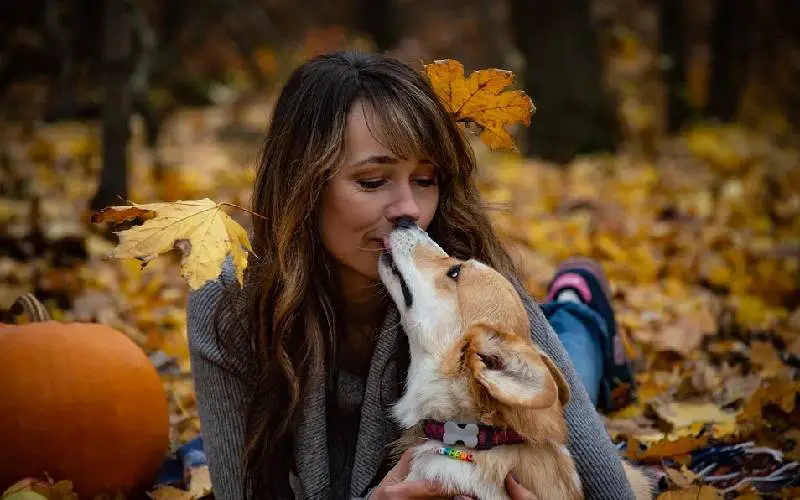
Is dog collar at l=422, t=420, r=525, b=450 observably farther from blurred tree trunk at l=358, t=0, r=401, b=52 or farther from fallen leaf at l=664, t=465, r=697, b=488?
blurred tree trunk at l=358, t=0, r=401, b=52

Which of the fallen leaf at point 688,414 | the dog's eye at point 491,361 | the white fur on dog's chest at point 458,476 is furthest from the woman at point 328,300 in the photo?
the fallen leaf at point 688,414

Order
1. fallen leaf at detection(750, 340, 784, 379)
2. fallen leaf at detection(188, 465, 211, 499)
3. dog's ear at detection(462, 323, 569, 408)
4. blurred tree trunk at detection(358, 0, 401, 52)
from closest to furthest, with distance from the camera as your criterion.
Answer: dog's ear at detection(462, 323, 569, 408) → fallen leaf at detection(188, 465, 211, 499) → fallen leaf at detection(750, 340, 784, 379) → blurred tree trunk at detection(358, 0, 401, 52)

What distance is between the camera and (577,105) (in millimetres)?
9383

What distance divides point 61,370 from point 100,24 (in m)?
7.25

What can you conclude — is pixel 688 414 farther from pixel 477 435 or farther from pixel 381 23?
pixel 381 23

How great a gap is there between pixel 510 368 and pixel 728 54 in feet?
36.9

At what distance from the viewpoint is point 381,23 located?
53.7ft

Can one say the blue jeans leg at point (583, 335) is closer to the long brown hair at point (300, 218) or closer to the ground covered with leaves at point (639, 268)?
the ground covered with leaves at point (639, 268)

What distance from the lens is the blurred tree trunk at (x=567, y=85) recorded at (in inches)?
369

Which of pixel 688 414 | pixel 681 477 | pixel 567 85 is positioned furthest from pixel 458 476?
pixel 567 85

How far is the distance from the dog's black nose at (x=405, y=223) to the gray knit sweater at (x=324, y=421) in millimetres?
284

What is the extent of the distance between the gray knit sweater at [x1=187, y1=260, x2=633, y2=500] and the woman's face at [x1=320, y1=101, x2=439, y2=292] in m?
0.25

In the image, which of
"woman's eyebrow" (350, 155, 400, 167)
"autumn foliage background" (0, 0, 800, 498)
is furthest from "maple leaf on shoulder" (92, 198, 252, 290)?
"woman's eyebrow" (350, 155, 400, 167)

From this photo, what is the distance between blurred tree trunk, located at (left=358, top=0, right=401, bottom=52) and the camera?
16375 millimetres
